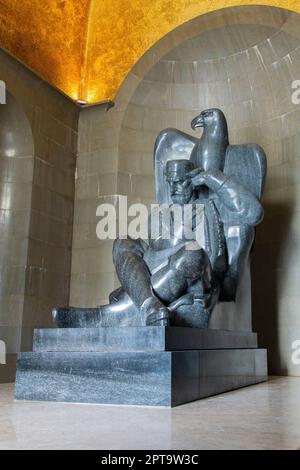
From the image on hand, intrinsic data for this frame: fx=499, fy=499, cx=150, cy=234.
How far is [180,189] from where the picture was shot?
4465mm

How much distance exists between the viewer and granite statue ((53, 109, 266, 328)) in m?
3.58

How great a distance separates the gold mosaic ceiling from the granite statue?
2929mm

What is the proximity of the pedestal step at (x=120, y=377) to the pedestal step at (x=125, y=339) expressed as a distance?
7cm

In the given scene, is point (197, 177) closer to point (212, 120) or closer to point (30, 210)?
point (212, 120)

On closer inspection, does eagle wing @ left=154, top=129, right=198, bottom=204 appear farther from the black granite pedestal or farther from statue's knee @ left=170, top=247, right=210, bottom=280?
the black granite pedestal

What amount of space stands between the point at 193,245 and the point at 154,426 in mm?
1588

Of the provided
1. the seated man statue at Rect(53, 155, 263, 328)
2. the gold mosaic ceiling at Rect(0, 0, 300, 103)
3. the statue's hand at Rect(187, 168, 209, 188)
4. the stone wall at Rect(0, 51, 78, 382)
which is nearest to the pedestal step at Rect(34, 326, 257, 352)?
the seated man statue at Rect(53, 155, 263, 328)

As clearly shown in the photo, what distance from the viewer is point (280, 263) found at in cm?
663

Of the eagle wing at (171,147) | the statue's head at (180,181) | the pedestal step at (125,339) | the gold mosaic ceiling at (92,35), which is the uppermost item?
the gold mosaic ceiling at (92,35)

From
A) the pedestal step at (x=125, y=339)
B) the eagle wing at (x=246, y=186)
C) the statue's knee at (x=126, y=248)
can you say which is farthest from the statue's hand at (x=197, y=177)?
the pedestal step at (x=125, y=339)

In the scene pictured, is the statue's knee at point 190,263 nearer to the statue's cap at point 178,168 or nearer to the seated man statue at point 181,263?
the seated man statue at point 181,263

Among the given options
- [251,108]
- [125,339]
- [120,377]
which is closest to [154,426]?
[120,377]

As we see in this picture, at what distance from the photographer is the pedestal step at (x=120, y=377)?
297 cm
